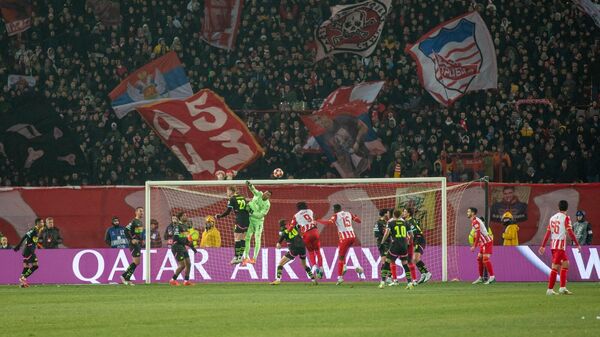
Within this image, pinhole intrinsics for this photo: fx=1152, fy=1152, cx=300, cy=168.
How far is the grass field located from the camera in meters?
16.6

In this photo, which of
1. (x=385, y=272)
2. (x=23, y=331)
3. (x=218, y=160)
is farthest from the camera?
(x=218, y=160)

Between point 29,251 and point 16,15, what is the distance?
1326 centimetres

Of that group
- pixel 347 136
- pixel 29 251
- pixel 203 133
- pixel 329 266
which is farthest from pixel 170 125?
pixel 29 251

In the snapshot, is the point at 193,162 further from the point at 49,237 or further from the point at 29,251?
the point at 29,251

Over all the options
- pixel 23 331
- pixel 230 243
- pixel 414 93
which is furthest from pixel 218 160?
pixel 23 331

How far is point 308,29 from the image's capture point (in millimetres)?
40906

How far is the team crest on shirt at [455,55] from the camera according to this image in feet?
124

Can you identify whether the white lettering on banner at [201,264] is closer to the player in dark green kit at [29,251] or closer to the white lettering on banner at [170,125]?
the player in dark green kit at [29,251]

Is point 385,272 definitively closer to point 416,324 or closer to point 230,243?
point 230,243

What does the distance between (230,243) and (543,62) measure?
488 inches

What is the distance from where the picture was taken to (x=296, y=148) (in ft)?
120

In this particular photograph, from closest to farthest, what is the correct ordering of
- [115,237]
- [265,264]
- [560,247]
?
[560,247], [265,264], [115,237]

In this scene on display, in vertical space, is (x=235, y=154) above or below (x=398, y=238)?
above

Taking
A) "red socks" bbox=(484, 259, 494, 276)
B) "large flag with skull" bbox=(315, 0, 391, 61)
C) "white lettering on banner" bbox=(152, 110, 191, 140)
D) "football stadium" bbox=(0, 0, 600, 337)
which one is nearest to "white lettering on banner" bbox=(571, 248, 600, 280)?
"football stadium" bbox=(0, 0, 600, 337)
